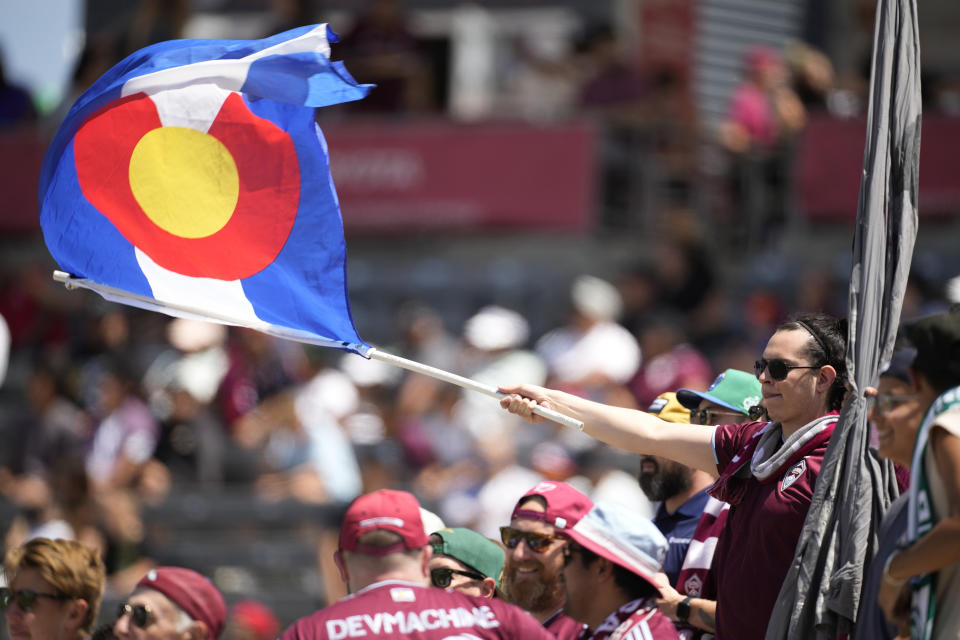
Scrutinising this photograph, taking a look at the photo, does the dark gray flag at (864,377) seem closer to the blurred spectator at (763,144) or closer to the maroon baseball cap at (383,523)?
the maroon baseball cap at (383,523)

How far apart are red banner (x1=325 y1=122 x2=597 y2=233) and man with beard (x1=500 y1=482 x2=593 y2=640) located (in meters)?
8.23

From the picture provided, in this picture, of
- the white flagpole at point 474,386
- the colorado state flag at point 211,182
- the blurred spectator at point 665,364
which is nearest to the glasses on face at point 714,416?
the white flagpole at point 474,386

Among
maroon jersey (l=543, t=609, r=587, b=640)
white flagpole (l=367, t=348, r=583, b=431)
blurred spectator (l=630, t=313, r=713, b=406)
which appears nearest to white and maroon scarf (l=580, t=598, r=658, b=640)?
maroon jersey (l=543, t=609, r=587, b=640)

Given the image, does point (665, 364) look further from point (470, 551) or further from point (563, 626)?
point (563, 626)

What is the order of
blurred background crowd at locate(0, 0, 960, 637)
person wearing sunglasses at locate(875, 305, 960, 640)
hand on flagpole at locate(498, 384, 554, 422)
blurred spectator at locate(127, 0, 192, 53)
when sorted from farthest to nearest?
blurred spectator at locate(127, 0, 192, 53) < blurred background crowd at locate(0, 0, 960, 637) < hand on flagpole at locate(498, 384, 554, 422) < person wearing sunglasses at locate(875, 305, 960, 640)

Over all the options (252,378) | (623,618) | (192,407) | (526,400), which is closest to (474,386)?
(526,400)

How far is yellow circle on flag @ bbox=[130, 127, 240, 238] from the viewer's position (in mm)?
5469

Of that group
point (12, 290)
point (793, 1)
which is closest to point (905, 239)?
point (12, 290)

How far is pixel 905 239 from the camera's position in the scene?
4.36 meters

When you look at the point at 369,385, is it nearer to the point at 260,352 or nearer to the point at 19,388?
the point at 260,352

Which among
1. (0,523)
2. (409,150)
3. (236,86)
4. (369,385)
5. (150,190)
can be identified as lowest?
(0,523)

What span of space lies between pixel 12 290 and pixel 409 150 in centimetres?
386

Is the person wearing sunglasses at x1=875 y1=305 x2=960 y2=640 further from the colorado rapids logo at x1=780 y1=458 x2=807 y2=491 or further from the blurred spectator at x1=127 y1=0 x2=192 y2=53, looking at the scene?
the blurred spectator at x1=127 y1=0 x2=192 y2=53

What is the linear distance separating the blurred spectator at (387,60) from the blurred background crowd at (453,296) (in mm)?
26
